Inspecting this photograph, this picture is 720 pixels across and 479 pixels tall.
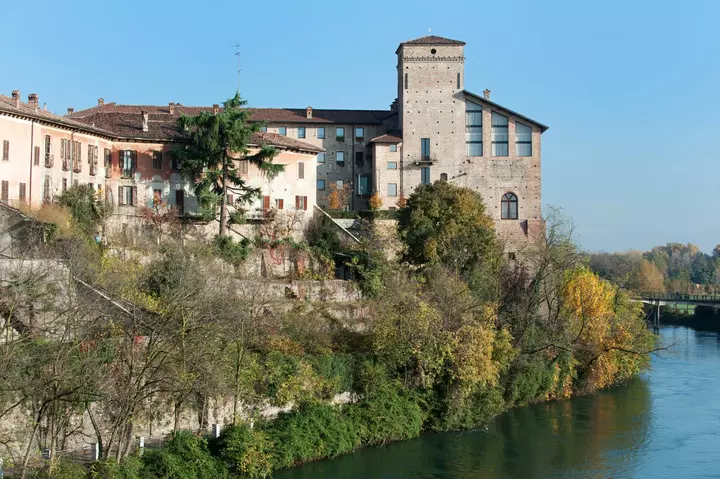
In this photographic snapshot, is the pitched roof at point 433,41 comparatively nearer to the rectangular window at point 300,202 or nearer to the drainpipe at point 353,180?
the drainpipe at point 353,180

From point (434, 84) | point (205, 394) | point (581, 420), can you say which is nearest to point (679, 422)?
point (581, 420)

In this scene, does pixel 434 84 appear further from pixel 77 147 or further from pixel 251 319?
pixel 251 319

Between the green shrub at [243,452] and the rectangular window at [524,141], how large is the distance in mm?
32738

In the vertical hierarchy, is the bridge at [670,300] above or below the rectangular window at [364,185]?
below

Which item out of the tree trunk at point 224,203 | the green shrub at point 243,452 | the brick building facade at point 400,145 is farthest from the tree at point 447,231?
the green shrub at point 243,452

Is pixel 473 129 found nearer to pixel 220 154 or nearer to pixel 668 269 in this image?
pixel 220 154

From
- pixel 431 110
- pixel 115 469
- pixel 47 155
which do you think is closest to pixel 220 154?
pixel 47 155

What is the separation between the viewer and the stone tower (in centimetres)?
5538

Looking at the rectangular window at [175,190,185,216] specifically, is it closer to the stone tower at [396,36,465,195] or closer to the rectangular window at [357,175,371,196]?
the stone tower at [396,36,465,195]

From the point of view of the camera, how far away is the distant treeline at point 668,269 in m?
99.1

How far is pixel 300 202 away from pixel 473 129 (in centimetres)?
1437

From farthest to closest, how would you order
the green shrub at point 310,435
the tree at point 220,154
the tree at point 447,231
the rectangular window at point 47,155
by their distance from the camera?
1. the tree at point 447,231
2. the tree at point 220,154
3. the rectangular window at point 47,155
4. the green shrub at point 310,435

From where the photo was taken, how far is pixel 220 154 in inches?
1682

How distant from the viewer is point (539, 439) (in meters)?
34.2
